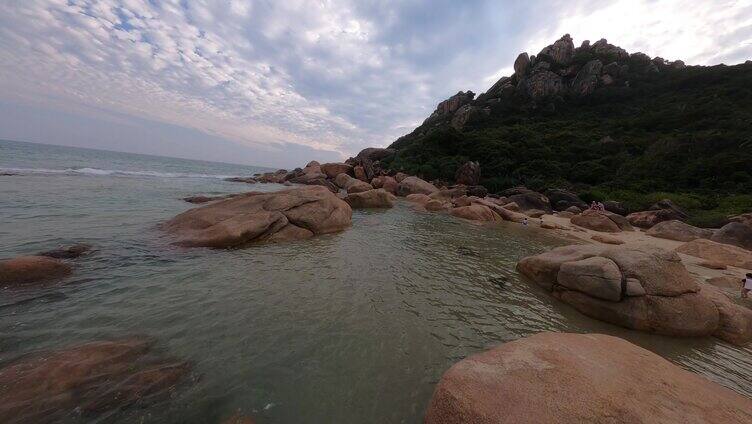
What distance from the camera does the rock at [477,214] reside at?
21609 millimetres

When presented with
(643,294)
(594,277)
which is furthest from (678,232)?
(594,277)

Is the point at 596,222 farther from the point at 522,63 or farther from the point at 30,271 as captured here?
the point at 522,63

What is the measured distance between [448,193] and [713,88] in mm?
54472

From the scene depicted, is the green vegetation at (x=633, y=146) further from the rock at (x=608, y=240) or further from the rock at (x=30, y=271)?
the rock at (x=30, y=271)

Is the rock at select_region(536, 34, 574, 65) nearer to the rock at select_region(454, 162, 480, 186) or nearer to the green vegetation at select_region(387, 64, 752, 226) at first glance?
the green vegetation at select_region(387, 64, 752, 226)

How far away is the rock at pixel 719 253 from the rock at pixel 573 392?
14.2 m

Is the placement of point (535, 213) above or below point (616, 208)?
below

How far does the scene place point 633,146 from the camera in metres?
41.8


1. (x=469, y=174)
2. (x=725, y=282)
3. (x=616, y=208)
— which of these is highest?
(x=469, y=174)

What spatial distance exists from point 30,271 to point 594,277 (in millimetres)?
11914

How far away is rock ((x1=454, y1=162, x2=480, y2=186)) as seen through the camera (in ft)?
137

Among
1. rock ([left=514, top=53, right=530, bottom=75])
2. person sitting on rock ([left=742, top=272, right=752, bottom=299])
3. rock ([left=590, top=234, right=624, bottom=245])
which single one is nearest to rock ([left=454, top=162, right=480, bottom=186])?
rock ([left=590, top=234, right=624, bottom=245])

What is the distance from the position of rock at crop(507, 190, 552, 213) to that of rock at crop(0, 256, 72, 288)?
1216 inches

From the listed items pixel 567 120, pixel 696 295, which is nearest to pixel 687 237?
pixel 696 295
